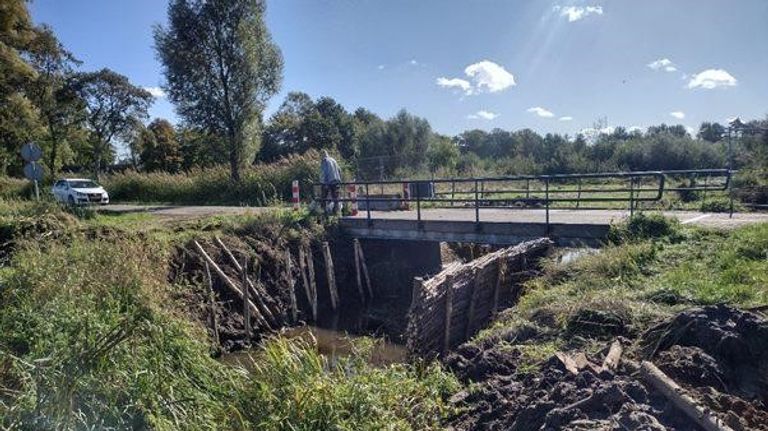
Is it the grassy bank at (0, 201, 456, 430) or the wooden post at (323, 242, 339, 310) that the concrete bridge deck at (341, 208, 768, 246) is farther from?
the grassy bank at (0, 201, 456, 430)

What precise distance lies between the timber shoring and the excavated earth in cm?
104

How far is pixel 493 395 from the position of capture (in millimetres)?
4922

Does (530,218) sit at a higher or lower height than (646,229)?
lower

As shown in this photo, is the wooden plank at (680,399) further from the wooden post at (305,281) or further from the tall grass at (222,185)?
the tall grass at (222,185)

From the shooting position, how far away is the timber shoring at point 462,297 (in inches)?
265

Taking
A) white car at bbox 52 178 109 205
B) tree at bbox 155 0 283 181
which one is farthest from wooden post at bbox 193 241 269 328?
white car at bbox 52 178 109 205

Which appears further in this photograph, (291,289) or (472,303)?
(291,289)

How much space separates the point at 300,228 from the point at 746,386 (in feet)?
35.4

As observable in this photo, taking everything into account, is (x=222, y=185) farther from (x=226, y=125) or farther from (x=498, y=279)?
(x=498, y=279)

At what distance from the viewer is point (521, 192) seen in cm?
1341

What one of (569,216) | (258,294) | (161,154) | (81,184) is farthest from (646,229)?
(161,154)

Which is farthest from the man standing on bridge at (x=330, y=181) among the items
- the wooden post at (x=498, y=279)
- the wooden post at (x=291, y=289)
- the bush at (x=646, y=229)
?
the bush at (x=646, y=229)

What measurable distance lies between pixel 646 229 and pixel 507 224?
2.88 m

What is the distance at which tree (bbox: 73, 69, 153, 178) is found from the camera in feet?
126
